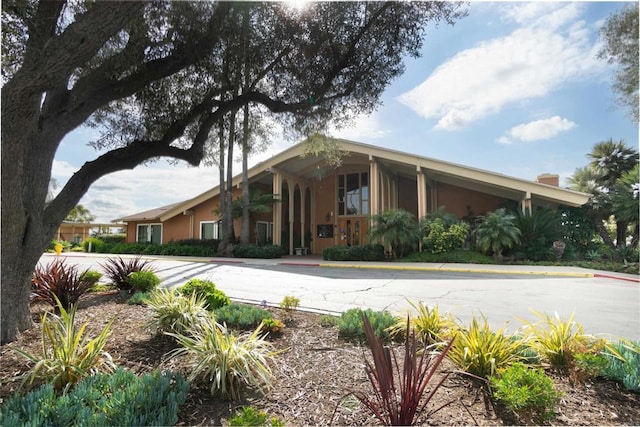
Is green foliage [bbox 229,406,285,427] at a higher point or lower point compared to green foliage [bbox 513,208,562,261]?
lower

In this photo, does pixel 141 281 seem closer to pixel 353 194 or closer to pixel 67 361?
pixel 67 361

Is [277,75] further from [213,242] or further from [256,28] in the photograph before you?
[213,242]

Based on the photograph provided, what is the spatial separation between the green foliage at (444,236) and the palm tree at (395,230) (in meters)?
0.71

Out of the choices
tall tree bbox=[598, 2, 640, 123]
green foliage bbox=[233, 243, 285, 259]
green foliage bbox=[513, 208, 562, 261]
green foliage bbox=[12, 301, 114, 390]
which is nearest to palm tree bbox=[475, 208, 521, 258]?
green foliage bbox=[513, 208, 562, 261]

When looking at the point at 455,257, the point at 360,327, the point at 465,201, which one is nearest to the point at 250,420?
the point at 360,327

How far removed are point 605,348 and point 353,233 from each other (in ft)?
65.5

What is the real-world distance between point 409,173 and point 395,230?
6.97 m

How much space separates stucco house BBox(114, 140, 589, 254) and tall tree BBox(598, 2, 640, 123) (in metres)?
7.30

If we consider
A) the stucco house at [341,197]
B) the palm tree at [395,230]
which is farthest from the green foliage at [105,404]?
the stucco house at [341,197]

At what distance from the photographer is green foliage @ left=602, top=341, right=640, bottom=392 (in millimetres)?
2896

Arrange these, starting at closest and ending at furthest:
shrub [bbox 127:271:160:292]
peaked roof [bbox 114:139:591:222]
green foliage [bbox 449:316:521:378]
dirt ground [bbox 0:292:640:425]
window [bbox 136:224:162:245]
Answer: dirt ground [bbox 0:292:640:425] → green foliage [bbox 449:316:521:378] → shrub [bbox 127:271:160:292] → peaked roof [bbox 114:139:591:222] → window [bbox 136:224:162:245]

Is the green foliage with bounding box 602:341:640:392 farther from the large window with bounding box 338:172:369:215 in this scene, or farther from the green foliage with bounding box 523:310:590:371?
the large window with bounding box 338:172:369:215

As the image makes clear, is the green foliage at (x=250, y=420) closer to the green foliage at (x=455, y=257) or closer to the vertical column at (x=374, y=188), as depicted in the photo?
the green foliage at (x=455, y=257)

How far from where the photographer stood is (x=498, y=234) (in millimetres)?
15562
